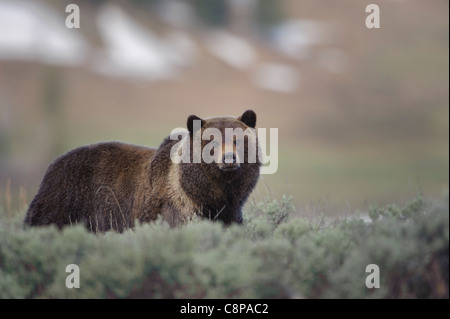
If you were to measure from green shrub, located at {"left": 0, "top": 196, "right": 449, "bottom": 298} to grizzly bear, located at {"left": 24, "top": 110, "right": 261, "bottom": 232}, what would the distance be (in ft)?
3.95

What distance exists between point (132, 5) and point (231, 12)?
14260 mm

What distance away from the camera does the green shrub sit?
14.8 feet

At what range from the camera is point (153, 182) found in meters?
6.68

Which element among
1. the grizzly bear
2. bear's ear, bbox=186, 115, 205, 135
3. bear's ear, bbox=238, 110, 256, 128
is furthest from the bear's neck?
bear's ear, bbox=238, 110, 256, 128

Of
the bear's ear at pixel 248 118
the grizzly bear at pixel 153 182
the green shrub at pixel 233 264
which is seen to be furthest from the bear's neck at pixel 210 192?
the green shrub at pixel 233 264

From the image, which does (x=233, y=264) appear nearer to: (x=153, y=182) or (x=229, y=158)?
(x=229, y=158)

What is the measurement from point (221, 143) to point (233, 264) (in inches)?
71.2

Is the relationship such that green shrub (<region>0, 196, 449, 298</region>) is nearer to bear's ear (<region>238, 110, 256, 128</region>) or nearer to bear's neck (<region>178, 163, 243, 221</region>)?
bear's neck (<region>178, 163, 243, 221</region>)

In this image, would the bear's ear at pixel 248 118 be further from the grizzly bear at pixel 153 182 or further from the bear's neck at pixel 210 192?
the bear's neck at pixel 210 192

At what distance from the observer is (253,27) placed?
241 feet

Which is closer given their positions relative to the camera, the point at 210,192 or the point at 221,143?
the point at 221,143

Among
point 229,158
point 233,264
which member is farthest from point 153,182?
point 233,264

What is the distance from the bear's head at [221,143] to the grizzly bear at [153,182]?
0.04ft
